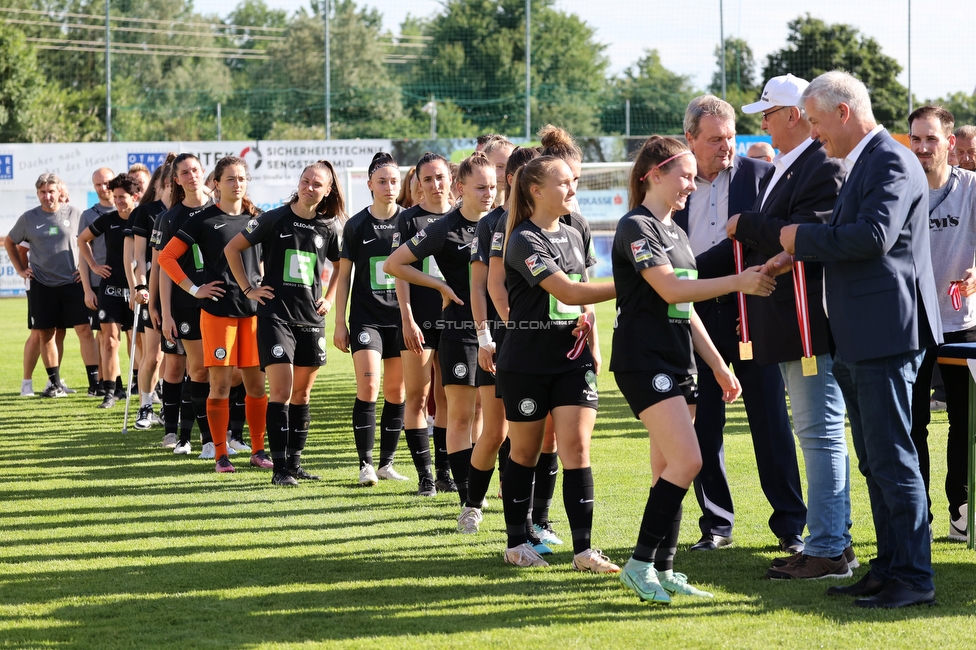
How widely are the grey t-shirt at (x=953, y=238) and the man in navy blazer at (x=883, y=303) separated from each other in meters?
1.34

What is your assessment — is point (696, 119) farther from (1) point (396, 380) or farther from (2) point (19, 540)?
(2) point (19, 540)

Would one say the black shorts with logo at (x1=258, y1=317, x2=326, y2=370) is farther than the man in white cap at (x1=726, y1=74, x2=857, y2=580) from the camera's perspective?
Yes

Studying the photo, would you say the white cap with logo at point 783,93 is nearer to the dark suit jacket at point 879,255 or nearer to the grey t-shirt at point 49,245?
the dark suit jacket at point 879,255

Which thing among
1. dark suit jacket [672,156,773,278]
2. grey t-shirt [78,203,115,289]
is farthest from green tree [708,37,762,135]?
dark suit jacket [672,156,773,278]

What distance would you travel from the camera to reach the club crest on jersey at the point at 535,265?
4.59m

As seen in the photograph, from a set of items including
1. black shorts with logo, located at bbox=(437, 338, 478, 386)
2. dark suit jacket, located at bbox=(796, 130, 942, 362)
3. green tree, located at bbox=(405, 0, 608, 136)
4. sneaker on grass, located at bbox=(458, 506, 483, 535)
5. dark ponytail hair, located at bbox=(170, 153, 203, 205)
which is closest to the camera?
dark suit jacket, located at bbox=(796, 130, 942, 362)

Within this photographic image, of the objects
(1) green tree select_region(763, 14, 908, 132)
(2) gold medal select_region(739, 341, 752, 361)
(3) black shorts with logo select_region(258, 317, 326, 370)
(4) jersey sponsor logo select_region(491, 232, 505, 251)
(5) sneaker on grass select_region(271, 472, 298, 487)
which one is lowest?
(5) sneaker on grass select_region(271, 472, 298, 487)

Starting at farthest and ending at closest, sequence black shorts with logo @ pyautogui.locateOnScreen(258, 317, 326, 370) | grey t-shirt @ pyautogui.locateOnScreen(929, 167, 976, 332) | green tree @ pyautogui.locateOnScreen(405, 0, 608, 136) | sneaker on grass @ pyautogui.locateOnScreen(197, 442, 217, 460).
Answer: green tree @ pyautogui.locateOnScreen(405, 0, 608, 136)
sneaker on grass @ pyautogui.locateOnScreen(197, 442, 217, 460)
black shorts with logo @ pyautogui.locateOnScreen(258, 317, 326, 370)
grey t-shirt @ pyautogui.locateOnScreen(929, 167, 976, 332)

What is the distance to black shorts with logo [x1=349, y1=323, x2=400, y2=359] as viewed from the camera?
704cm

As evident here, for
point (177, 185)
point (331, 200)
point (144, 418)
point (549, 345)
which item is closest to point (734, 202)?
point (549, 345)

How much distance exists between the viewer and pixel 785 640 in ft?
13.0

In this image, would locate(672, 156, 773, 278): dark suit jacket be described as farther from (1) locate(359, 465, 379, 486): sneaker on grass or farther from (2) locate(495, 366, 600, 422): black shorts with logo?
(1) locate(359, 465, 379, 486): sneaker on grass

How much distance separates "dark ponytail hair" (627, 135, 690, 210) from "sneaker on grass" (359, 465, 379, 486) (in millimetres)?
3210

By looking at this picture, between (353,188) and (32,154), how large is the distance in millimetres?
7882
